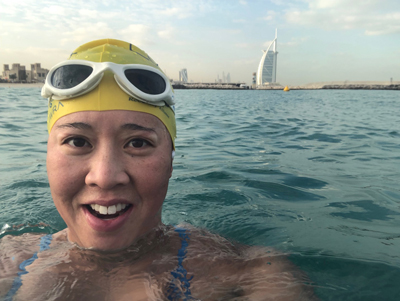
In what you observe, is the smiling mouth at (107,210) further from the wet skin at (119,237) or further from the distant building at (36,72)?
the distant building at (36,72)

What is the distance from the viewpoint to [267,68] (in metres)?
165

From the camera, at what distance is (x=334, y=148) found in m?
7.50

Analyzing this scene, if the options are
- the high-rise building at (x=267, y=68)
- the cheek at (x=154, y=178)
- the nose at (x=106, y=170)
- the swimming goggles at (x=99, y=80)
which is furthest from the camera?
the high-rise building at (x=267, y=68)

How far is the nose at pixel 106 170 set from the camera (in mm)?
1714

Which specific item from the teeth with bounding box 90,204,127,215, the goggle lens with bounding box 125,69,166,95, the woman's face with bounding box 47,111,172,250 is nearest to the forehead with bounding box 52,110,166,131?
the woman's face with bounding box 47,111,172,250

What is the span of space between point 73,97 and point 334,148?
6.92 metres

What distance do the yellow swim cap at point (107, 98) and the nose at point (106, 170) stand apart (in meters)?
0.28

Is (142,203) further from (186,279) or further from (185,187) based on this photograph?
(185,187)

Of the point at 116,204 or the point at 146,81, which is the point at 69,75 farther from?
the point at 116,204

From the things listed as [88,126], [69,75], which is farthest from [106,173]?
[69,75]

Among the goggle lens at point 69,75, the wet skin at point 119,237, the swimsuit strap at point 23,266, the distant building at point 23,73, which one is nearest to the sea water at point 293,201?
the wet skin at point 119,237

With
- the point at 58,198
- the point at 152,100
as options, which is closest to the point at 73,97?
the point at 152,100

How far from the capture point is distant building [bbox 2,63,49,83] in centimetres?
11312

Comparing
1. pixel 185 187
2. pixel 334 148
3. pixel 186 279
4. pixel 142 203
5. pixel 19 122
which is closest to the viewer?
pixel 142 203
